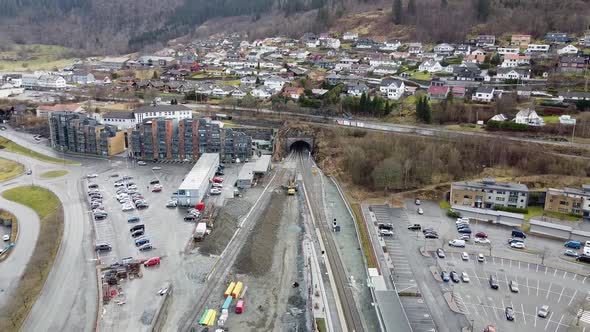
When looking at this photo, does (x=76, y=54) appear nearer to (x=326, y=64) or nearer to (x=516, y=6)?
(x=326, y=64)

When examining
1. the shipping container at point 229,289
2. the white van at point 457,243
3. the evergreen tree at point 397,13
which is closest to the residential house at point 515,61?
the evergreen tree at point 397,13

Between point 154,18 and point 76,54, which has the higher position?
point 154,18

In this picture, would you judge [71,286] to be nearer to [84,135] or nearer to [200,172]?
[200,172]

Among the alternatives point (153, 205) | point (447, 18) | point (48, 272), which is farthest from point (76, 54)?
point (48, 272)

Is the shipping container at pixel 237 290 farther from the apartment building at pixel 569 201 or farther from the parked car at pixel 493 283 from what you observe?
the apartment building at pixel 569 201

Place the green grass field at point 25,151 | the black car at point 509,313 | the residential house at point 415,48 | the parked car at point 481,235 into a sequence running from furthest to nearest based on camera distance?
the residential house at point 415,48 → the green grass field at point 25,151 → the parked car at point 481,235 → the black car at point 509,313

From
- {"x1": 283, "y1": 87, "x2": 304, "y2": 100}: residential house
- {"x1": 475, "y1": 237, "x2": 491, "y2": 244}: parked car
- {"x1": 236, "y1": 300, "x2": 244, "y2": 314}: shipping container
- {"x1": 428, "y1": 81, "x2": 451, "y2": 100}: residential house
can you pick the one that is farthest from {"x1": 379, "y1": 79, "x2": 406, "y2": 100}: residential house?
{"x1": 236, "y1": 300, "x2": 244, "y2": 314}: shipping container
